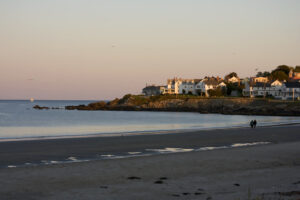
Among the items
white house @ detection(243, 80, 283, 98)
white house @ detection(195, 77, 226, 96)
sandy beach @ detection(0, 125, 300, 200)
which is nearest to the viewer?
sandy beach @ detection(0, 125, 300, 200)

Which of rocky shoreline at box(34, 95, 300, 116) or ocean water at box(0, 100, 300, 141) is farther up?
rocky shoreline at box(34, 95, 300, 116)

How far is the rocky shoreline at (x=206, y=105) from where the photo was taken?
84062 millimetres

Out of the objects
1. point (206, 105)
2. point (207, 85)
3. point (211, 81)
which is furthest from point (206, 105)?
point (211, 81)

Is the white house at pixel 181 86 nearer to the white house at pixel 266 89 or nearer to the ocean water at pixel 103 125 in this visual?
the white house at pixel 266 89

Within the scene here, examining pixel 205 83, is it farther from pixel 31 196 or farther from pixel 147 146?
pixel 31 196

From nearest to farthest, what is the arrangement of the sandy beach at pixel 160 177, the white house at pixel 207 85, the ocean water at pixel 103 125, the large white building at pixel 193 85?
the sandy beach at pixel 160 177 → the ocean water at pixel 103 125 → the white house at pixel 207 85 → the large white building at pixel 193 85

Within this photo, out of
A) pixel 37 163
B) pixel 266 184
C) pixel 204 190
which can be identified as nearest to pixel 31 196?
pixel 204 190

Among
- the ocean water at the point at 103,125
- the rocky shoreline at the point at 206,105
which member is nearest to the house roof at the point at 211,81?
the rocky shoreline at the point at 206,105

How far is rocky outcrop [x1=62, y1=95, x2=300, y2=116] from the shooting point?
3312 inches

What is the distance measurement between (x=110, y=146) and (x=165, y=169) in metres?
8.22

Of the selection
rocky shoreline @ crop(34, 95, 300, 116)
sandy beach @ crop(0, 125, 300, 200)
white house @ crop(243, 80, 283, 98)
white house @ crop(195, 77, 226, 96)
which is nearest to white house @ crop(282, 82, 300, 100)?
white house @ crop(243, 80, 283, 98)

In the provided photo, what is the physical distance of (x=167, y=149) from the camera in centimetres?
2009

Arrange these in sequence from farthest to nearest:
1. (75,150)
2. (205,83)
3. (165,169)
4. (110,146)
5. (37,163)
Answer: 1. (205,83)
2. (110,146)
3. (75,150)
4. (37,163)
5. (165,169)

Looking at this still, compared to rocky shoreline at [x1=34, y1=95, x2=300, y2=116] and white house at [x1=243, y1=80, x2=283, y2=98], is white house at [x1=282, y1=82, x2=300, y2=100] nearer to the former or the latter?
white house at [x1=243, y1=80, x2=283, y2=98]
